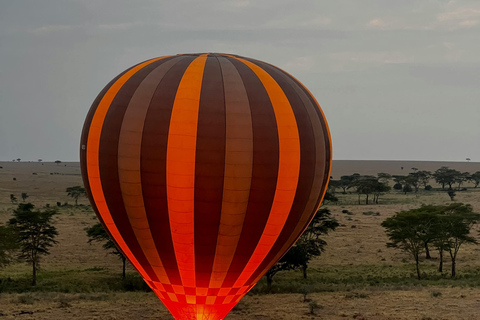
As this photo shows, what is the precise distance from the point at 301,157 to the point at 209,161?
270 centimetres

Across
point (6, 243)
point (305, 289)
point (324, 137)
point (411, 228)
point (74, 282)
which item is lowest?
point (74, 282)

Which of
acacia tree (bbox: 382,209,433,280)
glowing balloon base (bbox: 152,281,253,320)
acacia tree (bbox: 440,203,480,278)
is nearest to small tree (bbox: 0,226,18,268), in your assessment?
glowing balloon base (bbox: 152,281,253,320)

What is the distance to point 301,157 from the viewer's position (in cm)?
1465

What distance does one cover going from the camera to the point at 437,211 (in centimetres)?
3794

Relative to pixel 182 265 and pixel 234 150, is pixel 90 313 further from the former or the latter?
pixel 234 150

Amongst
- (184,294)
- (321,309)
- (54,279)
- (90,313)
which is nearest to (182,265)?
(184,294)

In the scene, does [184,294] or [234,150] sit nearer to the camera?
[234,150]

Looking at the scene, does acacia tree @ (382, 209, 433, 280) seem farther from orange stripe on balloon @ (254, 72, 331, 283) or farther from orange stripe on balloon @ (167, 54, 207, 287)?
orange stripe on balloon @ (167, 54, 207, 287)

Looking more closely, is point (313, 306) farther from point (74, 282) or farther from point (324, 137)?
point (74, 282)

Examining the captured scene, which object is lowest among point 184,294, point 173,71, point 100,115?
point 184,294

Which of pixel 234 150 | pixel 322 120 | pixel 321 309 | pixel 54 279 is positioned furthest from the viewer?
pixel 54 279

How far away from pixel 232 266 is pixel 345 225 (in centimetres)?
3711

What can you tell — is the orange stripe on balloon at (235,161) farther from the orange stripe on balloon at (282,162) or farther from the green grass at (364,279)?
the green grass at (364,279)

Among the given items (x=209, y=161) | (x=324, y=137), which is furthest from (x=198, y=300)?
(x=324, y=137)
